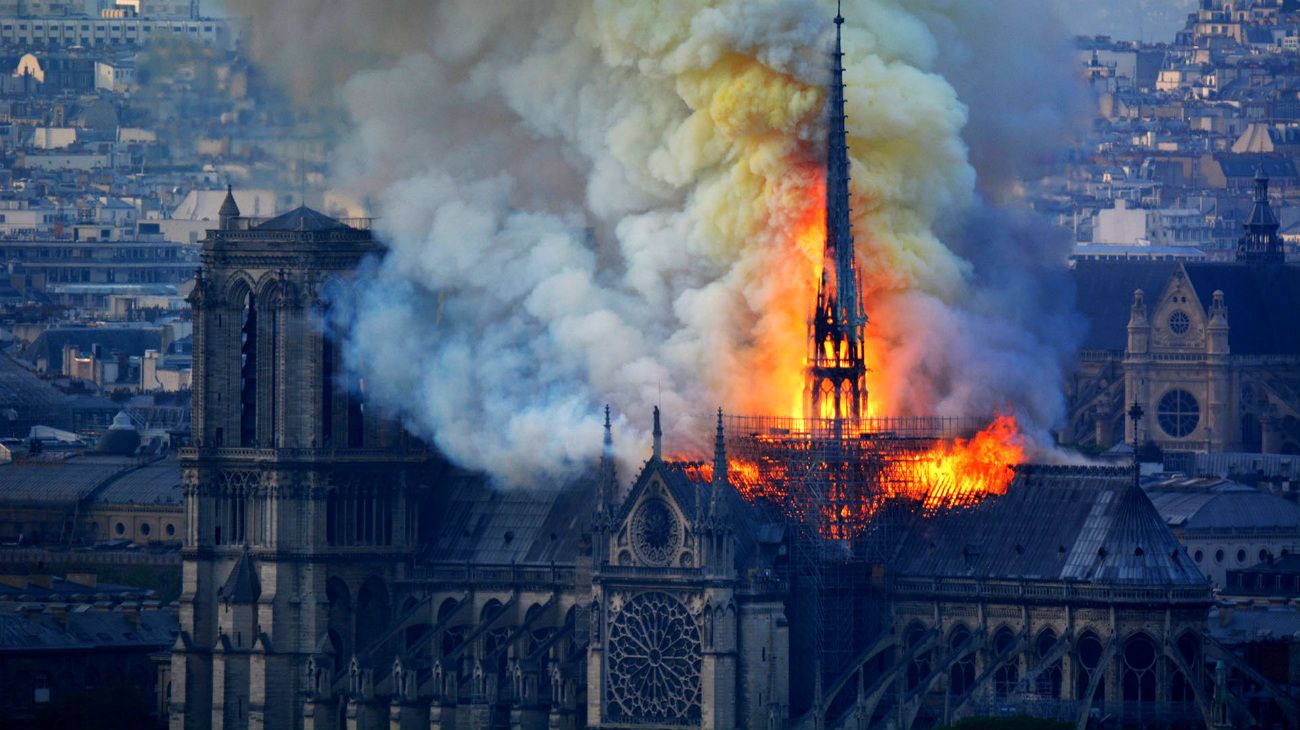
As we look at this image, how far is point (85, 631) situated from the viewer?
188 meters

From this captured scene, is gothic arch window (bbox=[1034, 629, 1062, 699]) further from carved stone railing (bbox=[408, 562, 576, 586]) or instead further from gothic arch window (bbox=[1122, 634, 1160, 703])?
carved stone railing (bbox=[408, 562, 576, 586])

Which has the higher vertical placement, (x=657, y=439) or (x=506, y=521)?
(x=657, y=439)

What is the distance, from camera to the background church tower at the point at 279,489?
180 meters

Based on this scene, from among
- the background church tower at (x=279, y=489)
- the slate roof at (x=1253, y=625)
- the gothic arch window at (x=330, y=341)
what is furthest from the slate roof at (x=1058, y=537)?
the gothic arch window at (x=330, y=341)

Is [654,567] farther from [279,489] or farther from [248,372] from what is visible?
[248,372]

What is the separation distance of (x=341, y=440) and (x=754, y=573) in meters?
19.0

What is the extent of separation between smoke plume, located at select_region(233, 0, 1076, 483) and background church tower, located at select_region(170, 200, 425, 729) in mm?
1417

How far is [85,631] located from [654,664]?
26164mm

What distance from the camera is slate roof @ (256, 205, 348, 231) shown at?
182 meters

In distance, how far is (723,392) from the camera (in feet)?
565

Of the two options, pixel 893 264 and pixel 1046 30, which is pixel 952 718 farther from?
pixel 1046 30

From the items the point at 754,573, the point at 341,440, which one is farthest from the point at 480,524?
the point at 754,573

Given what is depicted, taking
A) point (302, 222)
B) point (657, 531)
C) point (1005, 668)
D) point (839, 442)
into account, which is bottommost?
point (1005, 668)

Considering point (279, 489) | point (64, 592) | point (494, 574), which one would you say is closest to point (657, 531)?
point (494, 574)
